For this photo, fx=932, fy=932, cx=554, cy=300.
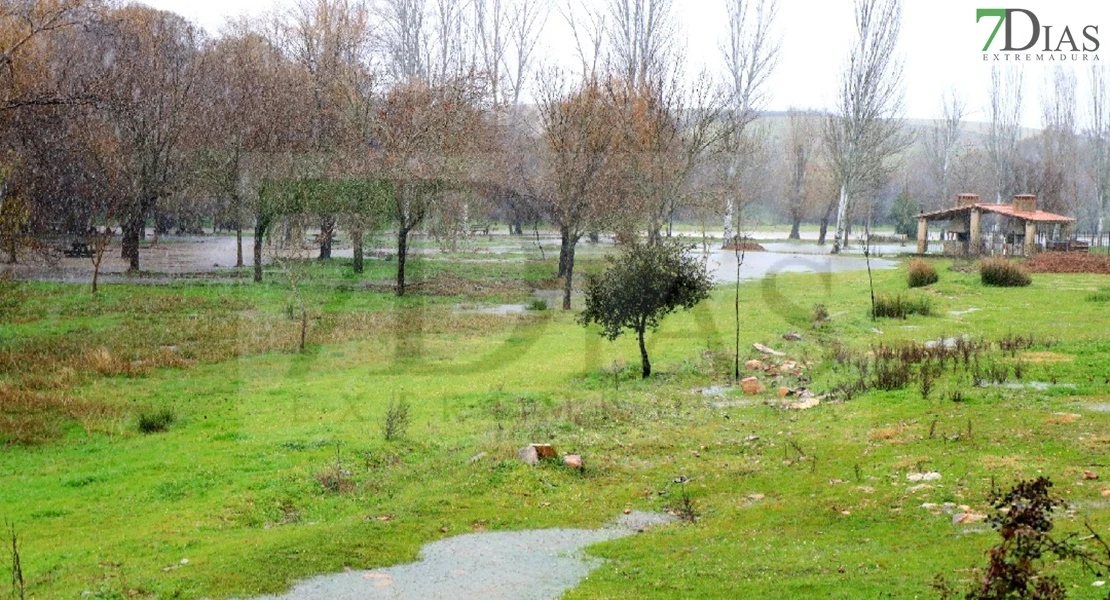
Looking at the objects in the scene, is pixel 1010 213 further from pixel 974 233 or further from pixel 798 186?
pixel 798 186

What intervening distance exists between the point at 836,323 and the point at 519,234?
51.2 meters

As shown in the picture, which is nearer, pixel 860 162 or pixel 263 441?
pixel 263 441

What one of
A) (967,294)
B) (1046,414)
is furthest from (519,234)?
(1046,414)

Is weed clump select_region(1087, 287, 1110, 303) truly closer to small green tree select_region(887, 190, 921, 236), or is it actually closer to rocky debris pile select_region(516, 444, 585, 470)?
rocky debris pile select_region(516, 444, 585, 470)

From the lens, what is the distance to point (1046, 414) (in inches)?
566

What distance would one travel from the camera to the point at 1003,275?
35.0 m

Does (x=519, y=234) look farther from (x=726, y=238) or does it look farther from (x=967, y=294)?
(x=967, y=294)

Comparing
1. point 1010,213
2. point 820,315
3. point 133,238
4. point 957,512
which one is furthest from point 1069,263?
point 133,238

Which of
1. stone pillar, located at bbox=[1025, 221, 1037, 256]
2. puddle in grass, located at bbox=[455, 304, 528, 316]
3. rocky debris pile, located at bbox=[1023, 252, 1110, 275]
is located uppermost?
stone pillar, located at bbox=[1025, 221, 1037, 256]

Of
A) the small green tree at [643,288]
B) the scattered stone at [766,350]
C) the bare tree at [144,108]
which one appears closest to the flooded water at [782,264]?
the scattered stone at [766,350]

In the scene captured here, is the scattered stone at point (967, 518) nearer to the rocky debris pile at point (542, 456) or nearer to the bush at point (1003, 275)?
the rocky debris pile at point (542, 456)

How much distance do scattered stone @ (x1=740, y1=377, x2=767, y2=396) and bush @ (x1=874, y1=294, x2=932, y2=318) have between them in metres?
10.2

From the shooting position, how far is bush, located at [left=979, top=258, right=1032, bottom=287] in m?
34.7

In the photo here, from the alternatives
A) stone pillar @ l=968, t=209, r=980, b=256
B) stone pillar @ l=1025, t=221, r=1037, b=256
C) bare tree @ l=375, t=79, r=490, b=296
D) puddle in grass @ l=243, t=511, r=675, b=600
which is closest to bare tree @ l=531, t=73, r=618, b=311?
bare tree @ l=375, t=79, r=490, b=296
